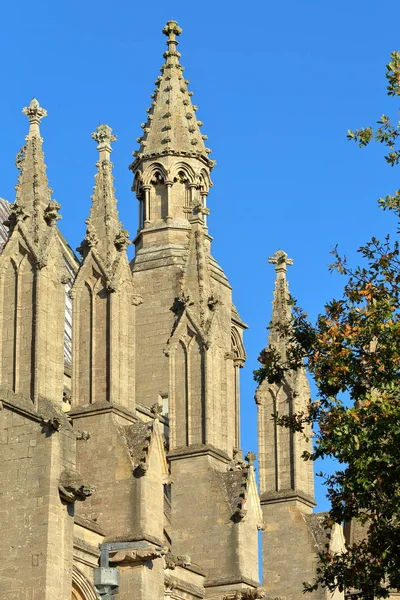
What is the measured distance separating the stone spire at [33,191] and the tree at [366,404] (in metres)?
7.00

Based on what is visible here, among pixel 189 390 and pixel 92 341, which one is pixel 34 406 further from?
pixel 189 390

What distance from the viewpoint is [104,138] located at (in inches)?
1732

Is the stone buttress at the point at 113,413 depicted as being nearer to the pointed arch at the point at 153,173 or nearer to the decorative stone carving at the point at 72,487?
the decorative stone carving at the point at 72,487

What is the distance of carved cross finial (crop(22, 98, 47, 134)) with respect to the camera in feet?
128

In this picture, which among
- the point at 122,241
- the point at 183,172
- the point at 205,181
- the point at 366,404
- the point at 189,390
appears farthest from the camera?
the point at 205,181

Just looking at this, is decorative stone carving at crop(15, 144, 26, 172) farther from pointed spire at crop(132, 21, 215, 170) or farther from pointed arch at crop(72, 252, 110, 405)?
pointed spire at crop(132, 21, 215, 170)

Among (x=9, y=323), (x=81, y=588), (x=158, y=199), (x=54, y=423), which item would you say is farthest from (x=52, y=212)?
(x=158, y=199)

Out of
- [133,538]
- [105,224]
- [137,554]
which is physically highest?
[105,224]

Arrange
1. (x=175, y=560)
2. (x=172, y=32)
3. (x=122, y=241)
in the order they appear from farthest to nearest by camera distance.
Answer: (x=172, y=32)
(x=122, y=241)
(x=175, y=560)

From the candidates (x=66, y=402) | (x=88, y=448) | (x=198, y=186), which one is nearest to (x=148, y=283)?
(x=198, y=186)

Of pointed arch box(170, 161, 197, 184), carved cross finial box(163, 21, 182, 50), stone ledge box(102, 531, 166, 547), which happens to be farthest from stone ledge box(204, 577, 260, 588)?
carved cross finial box(163, 21, 182, 50)

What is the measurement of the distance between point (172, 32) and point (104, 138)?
10.1 metres

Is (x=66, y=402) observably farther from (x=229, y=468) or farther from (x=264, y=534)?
(x=264, y=534)

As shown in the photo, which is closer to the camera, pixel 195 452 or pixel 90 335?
pixel 90 335
